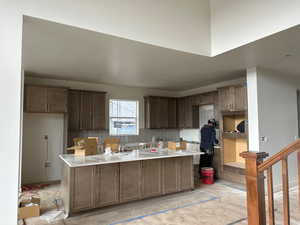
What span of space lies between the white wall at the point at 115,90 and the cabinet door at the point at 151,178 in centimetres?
282

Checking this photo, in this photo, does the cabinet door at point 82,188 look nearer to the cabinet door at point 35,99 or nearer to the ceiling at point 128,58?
the ceiling at point 128,58

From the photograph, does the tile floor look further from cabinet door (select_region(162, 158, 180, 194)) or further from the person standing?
the person standing

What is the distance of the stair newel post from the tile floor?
144cm

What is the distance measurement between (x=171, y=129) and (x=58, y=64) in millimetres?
4446

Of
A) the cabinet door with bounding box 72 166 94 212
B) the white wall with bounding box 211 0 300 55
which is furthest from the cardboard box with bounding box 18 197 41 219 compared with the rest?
the white wall with bounding box 211 0 300 55

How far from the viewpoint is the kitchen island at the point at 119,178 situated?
325 cm

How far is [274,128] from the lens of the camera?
445 cm

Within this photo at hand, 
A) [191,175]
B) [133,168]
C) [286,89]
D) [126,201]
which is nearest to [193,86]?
[286,89]

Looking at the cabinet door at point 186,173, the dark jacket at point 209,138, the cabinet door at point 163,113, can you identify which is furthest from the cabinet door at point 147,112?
the cabinet door at point 186,173

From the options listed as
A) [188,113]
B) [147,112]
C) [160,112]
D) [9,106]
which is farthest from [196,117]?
[9,106]

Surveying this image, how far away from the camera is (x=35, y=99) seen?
4.82 m

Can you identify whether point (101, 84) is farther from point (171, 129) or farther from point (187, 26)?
point (187, 26)

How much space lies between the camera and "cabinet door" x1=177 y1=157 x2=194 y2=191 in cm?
427

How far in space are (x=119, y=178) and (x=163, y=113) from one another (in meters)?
3.55
